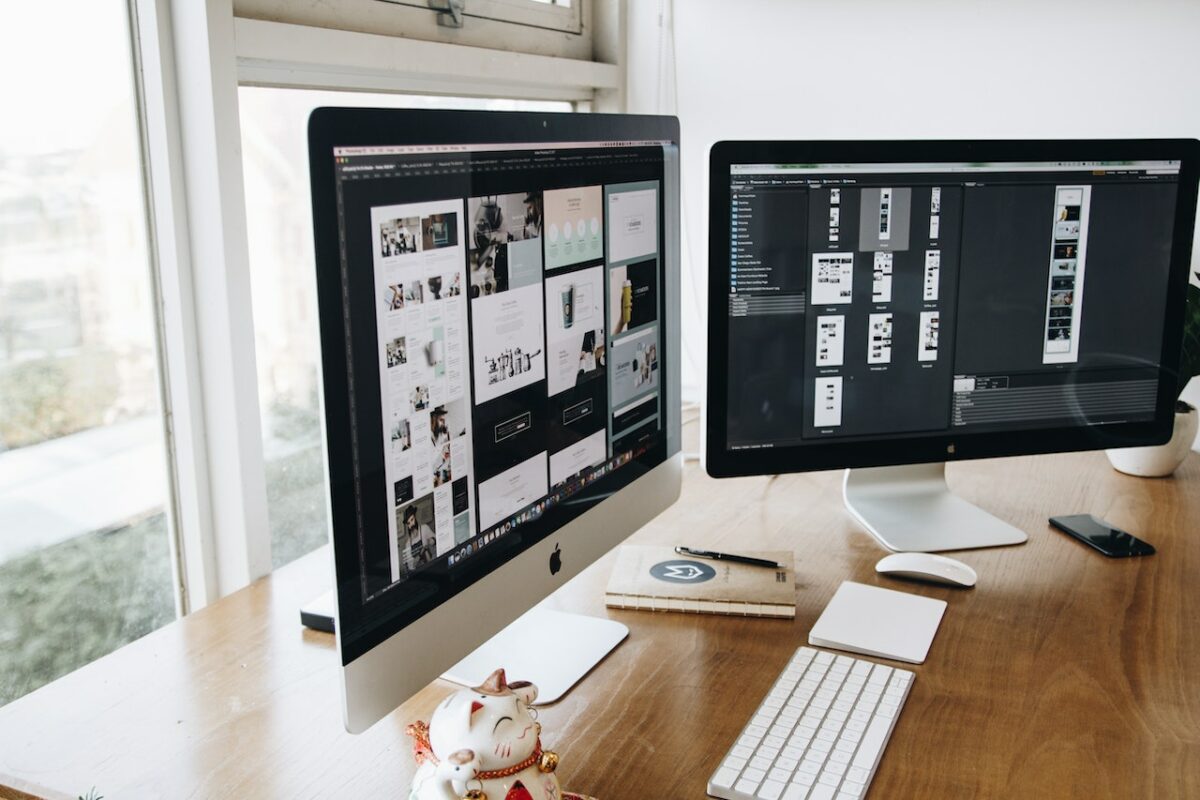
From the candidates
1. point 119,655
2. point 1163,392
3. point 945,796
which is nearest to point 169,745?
point 119,655

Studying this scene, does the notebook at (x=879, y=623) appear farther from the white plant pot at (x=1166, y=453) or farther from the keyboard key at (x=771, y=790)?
the white plant pot at (x=1166, y=453)

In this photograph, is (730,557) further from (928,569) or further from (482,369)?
(482,369)

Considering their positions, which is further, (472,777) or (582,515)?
(582,515)

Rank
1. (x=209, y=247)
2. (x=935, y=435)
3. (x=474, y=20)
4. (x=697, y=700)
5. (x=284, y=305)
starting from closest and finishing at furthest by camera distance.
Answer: (x=697, y=700) < (x=209, y=247) < (x=935, y=435) < (x=284, y=305) < (x=474, y=20)

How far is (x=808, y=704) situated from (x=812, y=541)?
0.43 metres

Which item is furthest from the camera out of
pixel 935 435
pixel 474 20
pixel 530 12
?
pixel 530 12

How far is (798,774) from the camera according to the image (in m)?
0.87

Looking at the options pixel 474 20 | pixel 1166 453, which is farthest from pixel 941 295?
pixel 474 20

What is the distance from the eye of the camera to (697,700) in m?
1.00

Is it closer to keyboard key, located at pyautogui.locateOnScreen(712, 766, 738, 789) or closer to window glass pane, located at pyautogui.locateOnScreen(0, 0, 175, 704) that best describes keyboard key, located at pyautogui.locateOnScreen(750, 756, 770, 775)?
keyboard key, located at pyautogui.locateOnScreen(712, 766, 738, 789)

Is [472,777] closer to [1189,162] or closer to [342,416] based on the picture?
[342,416]

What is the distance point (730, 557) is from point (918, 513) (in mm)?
314

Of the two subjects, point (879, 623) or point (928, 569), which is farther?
point (928, 569)

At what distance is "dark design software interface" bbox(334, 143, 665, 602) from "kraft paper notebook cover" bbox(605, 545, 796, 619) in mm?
144
